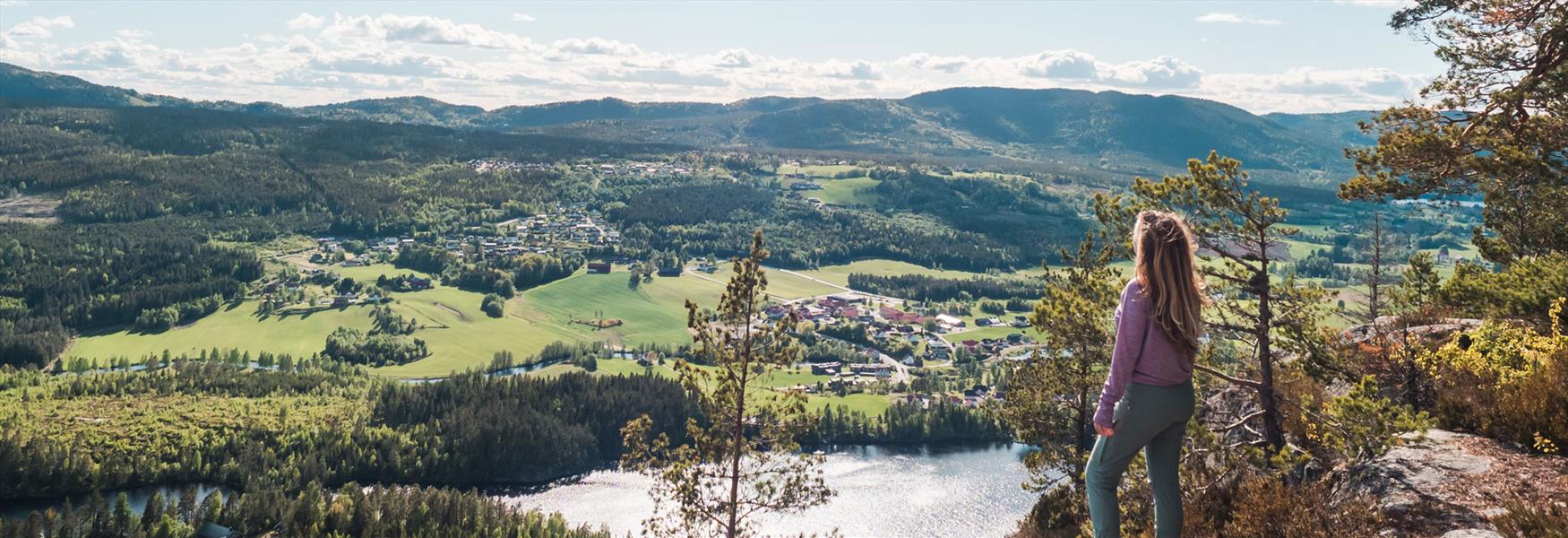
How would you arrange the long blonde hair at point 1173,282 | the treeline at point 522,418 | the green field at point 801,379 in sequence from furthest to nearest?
the green field at point 801,379
the treeline at point 522,418
the long blonde hair at point 1173,282

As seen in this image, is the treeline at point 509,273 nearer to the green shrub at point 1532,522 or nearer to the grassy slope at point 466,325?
the grassy slope at point 466,325

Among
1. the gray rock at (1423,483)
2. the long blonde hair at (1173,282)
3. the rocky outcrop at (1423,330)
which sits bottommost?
the gray rock at (1423,483)

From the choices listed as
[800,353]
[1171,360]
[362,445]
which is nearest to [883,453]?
Result: [362,445]

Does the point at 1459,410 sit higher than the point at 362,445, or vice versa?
the point at 1459,410

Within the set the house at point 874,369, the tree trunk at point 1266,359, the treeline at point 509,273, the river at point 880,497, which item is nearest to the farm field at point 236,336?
the treeline at point 509,273

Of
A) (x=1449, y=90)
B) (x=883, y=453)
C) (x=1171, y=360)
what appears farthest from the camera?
(x=883, y=453)

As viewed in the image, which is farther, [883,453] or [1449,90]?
[883,453]

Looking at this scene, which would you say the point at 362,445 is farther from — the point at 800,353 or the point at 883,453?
the point at 800,353

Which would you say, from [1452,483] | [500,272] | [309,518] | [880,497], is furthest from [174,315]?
[1452,483]
